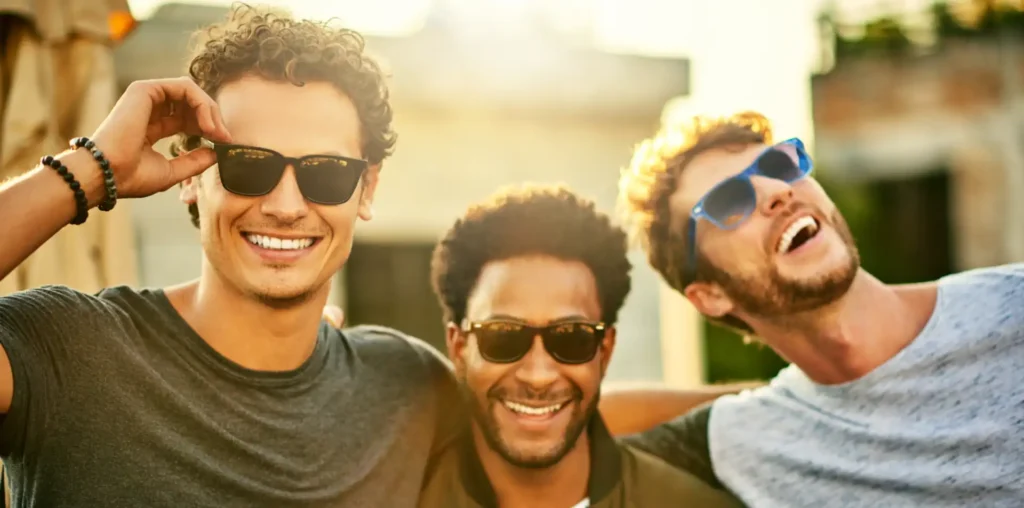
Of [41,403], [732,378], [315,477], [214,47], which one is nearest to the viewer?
[41,403]

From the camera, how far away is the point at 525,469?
3.03 m

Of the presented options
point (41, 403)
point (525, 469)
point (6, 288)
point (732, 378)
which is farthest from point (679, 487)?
point (732, 378)

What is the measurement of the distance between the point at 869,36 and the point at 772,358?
8457 millimetres

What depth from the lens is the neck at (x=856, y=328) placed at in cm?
307

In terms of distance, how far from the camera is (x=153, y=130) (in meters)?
2.53

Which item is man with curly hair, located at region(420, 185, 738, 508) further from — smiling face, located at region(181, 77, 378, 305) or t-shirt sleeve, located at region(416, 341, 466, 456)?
smiling face, located at region(181, 77, 378, 305)

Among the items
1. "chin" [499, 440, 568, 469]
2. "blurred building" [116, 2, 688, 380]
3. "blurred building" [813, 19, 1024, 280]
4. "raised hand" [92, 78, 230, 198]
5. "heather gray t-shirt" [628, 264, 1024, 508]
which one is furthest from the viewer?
"blurred building" [813, 19, 1024, 280]

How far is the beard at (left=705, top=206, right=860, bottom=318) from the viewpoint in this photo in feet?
9.96

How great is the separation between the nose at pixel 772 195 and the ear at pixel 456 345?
3.85ft

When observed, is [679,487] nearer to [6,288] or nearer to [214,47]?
[214,47]

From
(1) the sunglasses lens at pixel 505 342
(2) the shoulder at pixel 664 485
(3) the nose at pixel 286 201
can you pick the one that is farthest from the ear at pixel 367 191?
(2) the shoulder at pixel 664 485

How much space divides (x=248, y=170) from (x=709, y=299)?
1.78m

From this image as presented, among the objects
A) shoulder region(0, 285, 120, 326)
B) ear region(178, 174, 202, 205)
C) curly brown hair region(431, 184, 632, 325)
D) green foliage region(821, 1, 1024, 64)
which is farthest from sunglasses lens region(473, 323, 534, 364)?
green foliage region(821, 1, 1024, 64)

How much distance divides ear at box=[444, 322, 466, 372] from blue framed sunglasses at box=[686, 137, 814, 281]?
98cm
